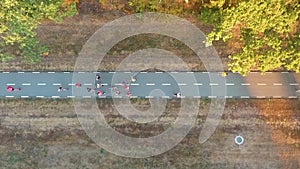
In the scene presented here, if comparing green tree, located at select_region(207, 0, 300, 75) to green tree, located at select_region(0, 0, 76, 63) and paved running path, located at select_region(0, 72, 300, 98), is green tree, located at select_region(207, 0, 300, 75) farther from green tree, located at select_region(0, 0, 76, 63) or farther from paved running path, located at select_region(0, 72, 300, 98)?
green tree, located at select_region(0, 0, 76, 63)

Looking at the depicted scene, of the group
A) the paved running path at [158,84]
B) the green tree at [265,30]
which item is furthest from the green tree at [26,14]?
the green tree at [265,30]

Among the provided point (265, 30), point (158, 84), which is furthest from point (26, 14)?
A: point (265, 30)

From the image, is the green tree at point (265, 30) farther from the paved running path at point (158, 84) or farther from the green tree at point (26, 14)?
the green tree at point (26, 14)

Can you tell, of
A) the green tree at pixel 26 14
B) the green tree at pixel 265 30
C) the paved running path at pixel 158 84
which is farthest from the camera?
the paved running path at pixel 158 84

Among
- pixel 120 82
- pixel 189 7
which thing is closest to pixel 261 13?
pixel 189 7

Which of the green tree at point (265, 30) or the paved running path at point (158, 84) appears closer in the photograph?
the green tree at point (265, 30)

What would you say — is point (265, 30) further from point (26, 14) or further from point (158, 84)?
point (26, 14)
